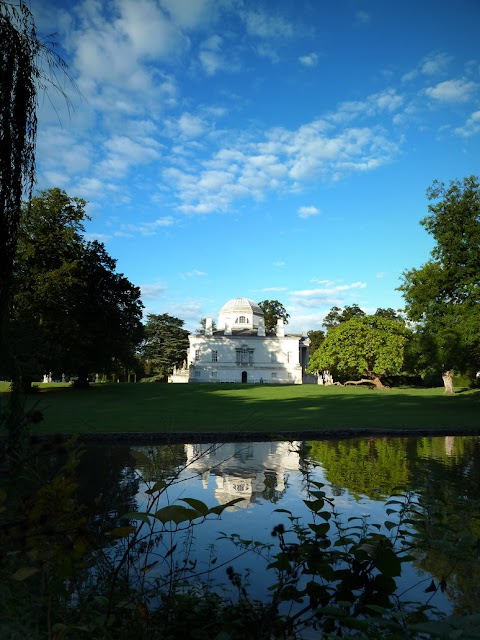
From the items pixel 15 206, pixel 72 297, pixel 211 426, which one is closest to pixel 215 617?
pixel 15 206

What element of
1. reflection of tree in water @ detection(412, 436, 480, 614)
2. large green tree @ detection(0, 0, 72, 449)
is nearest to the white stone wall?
reflection of tree in water @ detection(412, 436, 480, 614)

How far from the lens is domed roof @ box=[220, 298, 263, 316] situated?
3433 inches

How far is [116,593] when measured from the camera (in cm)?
434

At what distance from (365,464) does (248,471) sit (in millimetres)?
3521

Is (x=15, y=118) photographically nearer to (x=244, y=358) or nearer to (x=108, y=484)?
(x=108, y=484)

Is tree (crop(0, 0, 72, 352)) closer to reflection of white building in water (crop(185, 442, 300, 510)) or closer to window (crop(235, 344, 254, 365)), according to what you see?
reflection of white building in water (crop(185, 442, 300, 510))

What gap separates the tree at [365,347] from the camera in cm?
5972

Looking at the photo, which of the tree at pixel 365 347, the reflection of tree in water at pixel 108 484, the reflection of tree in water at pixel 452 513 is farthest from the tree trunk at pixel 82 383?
the reflection of tree in water at pixel 452 513

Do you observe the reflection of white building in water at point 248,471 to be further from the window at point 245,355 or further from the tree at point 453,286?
the window at point 245,355

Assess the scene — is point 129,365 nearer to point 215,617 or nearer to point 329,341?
point 329,341

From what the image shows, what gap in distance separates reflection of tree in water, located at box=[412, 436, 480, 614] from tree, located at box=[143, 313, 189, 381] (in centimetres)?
7387

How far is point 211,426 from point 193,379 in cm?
5793

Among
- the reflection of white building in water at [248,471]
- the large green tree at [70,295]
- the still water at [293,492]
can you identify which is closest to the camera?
the still water at [293,492]

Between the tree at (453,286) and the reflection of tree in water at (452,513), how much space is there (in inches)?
360
